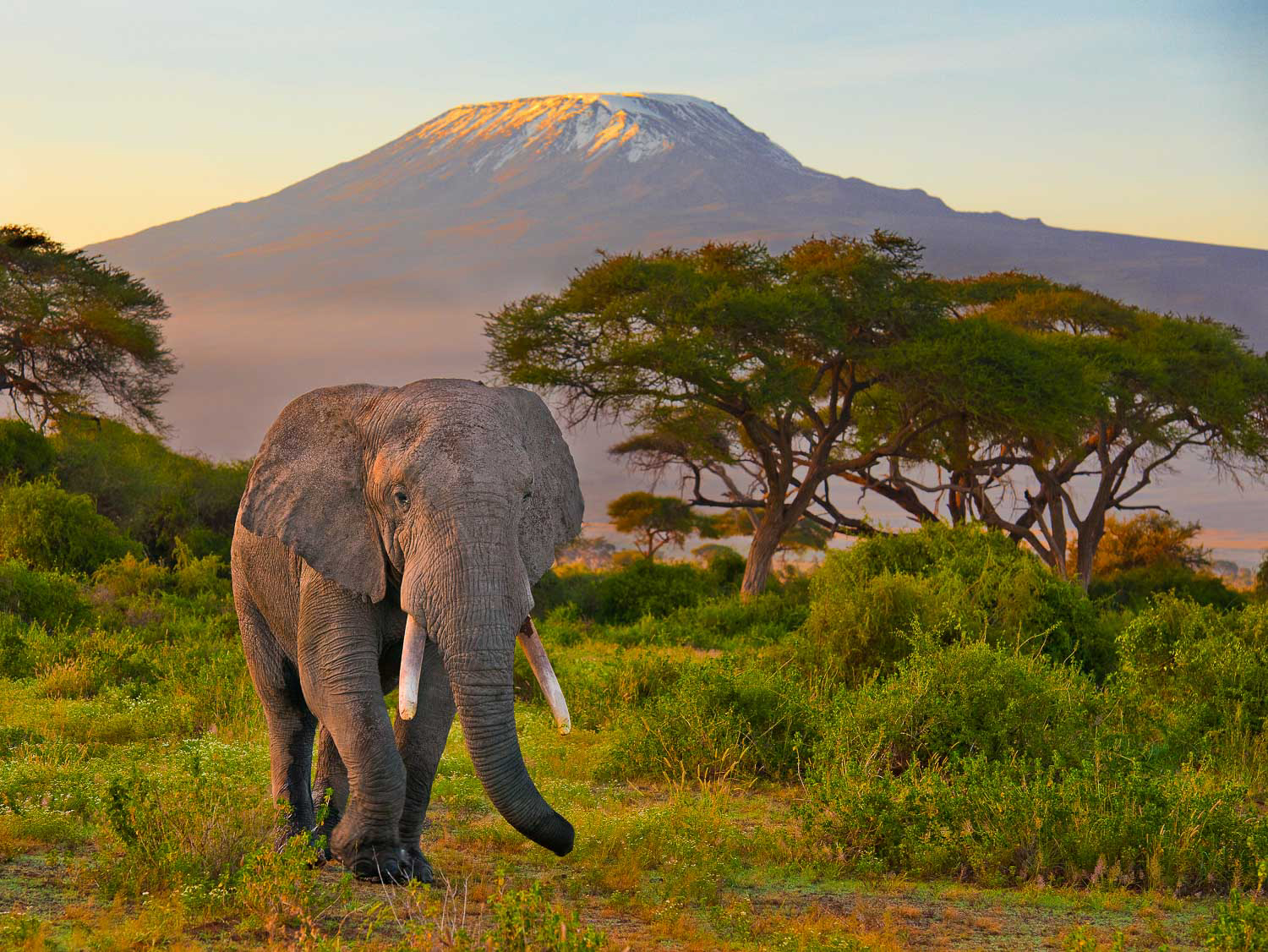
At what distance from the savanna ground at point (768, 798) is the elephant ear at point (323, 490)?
4.13 feet

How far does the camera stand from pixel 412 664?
5.75 meters

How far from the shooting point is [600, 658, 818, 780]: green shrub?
32.1 ft

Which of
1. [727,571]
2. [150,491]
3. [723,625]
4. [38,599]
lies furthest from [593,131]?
[38,599]

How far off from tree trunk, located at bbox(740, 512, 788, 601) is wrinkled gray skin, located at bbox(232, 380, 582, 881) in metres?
23.4

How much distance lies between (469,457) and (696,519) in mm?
37124

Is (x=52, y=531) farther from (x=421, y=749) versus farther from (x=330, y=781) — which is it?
(x=421, y=749)

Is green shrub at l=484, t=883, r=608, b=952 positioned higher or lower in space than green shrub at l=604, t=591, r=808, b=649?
higher

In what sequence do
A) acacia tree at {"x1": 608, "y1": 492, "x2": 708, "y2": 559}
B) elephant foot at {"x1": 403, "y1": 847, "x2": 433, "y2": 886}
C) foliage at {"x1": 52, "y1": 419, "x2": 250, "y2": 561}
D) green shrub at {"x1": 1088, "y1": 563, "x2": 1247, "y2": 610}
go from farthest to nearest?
acacia tree at {"x1": 608, "y1": 492, "x2": 708, "y2": 559}
green shrub at {"x1": 1088, "y1": 563, "x2": 1247, "y2": 610}
foliage at {"x1": 52, "y1": 419, "x2": 250, "y2": 561}
elephant foot at {"x1": 403, "y1": 847, "x2": 433, "y2": 886}

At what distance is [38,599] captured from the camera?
17000 millimetres

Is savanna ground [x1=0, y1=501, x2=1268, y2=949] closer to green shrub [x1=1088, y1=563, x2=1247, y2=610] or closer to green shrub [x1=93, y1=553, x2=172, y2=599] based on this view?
green shrub [x1=93, y1=553, x2=172, y2=599]

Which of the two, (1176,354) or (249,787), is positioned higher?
(1176,354)

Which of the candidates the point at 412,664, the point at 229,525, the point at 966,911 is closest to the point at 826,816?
the point at 966,911

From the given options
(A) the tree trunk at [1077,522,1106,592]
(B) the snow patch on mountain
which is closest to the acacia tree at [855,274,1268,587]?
(A) the tree trunk at [1077,522,1106,592]

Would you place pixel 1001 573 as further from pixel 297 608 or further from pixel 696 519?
pixel 696 519
